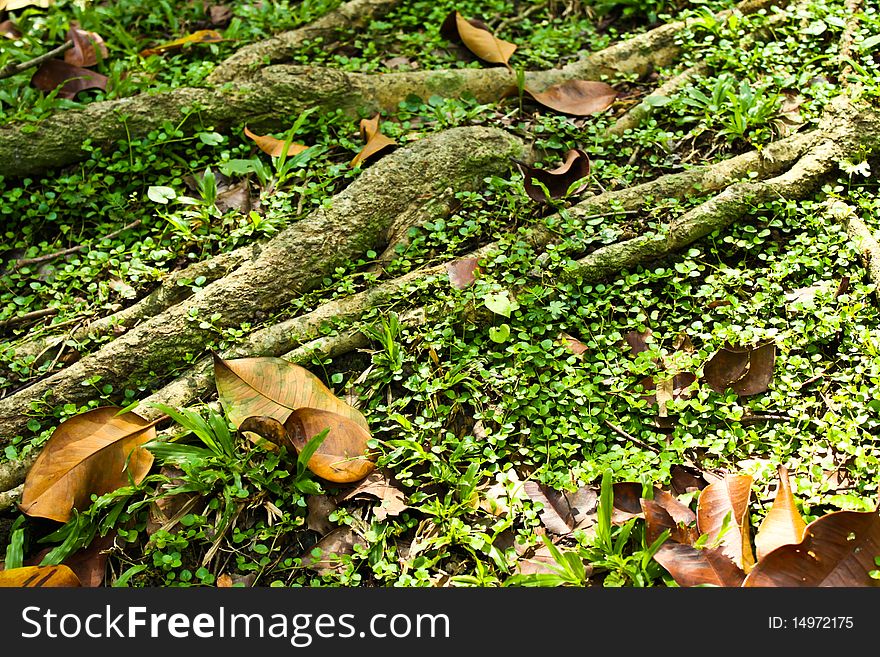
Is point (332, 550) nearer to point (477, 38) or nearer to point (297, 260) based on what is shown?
point (297, 260)

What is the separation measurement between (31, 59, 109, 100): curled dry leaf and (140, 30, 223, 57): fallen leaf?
342mm

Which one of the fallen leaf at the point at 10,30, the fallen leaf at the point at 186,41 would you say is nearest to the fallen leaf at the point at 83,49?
the fallen leaf at the point at 186,41

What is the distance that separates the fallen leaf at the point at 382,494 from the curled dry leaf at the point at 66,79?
2.58 metres

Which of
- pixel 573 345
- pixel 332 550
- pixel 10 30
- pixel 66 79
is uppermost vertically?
pixel 10 30

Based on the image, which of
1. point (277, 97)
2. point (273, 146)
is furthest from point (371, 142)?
point (277, 97)

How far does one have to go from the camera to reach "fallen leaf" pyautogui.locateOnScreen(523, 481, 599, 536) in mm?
2621

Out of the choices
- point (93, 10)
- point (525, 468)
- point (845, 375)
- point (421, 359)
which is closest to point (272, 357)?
point (421, 359)

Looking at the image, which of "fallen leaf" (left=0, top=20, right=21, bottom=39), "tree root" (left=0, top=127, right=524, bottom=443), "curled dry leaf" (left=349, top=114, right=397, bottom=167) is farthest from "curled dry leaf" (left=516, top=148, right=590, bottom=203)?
"fallen leaf" (left=0, top=20, right=21, bottom=39)

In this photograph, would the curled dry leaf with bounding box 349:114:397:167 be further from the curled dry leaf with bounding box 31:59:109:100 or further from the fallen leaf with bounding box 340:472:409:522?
the fallen leaf with bounding box 340:472:409:522

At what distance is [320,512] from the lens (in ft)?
9.12

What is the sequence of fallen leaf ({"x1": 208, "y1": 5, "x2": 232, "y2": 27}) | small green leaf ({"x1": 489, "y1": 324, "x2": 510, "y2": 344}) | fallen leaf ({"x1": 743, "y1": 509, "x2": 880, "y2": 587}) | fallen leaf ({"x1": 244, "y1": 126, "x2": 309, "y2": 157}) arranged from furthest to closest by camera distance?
fallen leaf ({"x1": 208, "y1": 5, "x2": 232, "y2": 27}) < fallen leaf ({"x1": 244, "y1": 126, "x2": 309, "y2": 157}) < small green leaf ({"x1": 489, "y1": 324, "x2": 510, "y2": 344}) < fallen leaf ({"x1": 743, "y1": 509, "x2": 880, "y2": 587})

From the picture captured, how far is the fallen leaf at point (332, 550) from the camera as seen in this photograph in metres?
2.64

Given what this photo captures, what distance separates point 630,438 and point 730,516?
1.43 ft

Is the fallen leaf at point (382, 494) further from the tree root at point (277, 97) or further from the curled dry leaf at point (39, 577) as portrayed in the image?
the tree root at point (277, 97)
